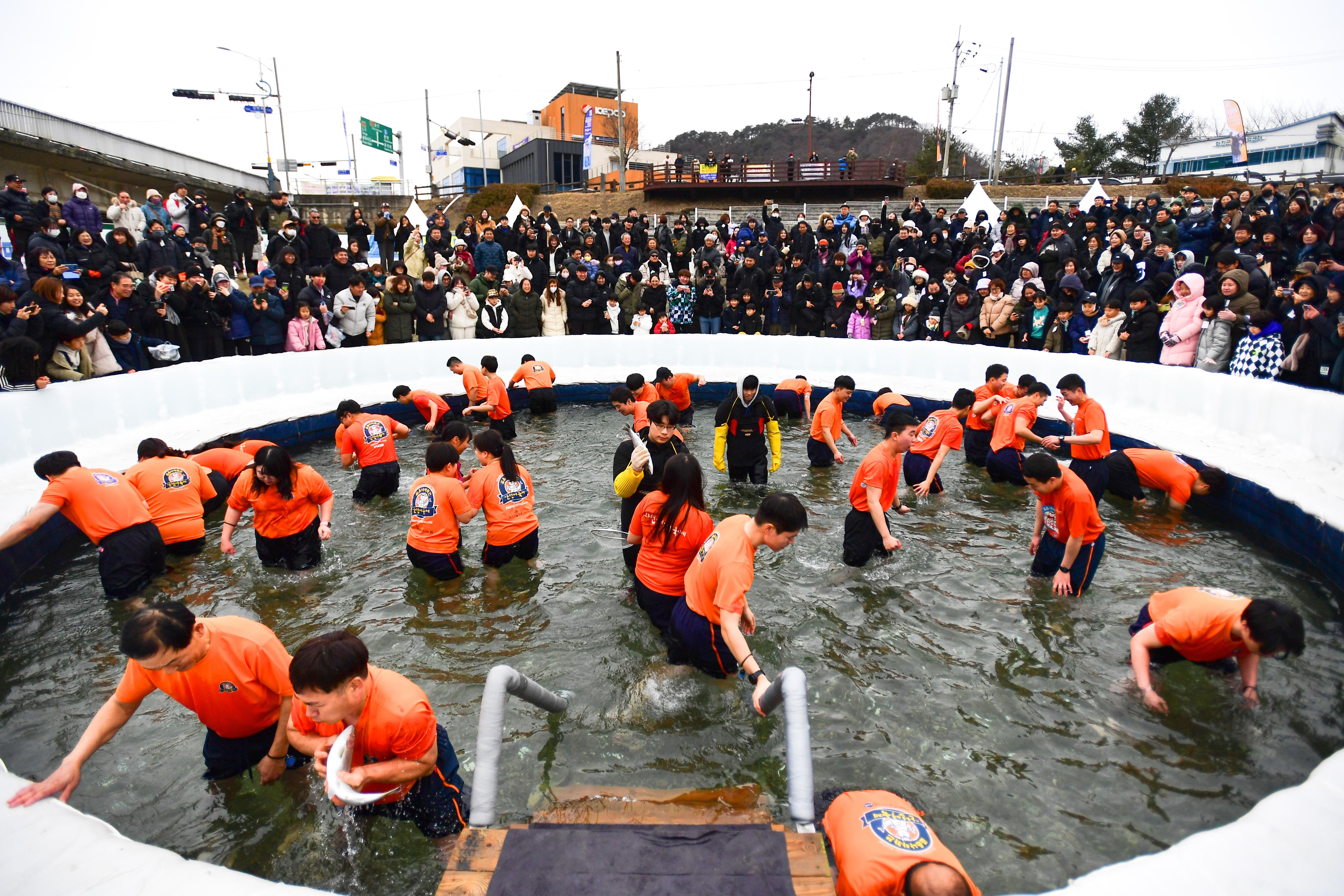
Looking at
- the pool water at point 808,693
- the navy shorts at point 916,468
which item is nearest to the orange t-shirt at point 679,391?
the pool water at point 808,693

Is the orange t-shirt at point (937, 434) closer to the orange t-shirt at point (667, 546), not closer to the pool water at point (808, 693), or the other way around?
the pool water at point (808, 693)

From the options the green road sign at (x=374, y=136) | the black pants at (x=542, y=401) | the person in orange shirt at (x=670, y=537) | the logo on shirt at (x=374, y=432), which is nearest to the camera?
the person in orange shirt at (x=670, y=537)

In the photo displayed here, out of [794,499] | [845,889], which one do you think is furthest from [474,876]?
[794,499]

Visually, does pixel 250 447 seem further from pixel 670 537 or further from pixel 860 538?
pixel 860 538

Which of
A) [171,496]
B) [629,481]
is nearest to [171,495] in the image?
[171,496]

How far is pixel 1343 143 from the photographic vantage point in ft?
121

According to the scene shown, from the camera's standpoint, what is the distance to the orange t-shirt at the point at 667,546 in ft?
13.8

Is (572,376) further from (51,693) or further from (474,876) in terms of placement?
(474,876)

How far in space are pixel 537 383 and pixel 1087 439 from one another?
7278 mm

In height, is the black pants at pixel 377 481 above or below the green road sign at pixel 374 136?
below

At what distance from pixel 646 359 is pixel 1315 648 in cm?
1021

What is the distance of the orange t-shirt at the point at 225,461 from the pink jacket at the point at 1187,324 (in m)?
11.2

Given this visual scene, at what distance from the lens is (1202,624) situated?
3756mm

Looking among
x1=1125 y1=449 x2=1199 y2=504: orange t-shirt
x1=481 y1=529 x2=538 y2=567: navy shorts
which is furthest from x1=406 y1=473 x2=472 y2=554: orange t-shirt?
x1=1125 y1=449 x2=1199 y2=504: orange t-shirt
